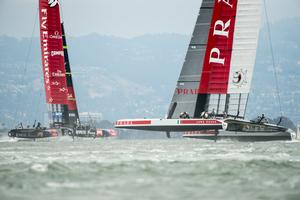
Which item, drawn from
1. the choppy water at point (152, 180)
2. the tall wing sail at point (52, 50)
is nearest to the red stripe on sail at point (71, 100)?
the tall wing sail at point (52, 50)

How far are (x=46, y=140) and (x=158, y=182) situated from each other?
251ft

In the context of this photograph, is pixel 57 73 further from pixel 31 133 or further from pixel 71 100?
pixel 71 100

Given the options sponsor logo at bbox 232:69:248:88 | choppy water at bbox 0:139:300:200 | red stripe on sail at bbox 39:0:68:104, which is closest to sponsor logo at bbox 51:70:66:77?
red stripe on sail at bbox 39:0:68:104

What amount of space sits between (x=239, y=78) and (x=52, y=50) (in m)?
42.8

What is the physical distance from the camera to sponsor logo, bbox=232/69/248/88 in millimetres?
69312

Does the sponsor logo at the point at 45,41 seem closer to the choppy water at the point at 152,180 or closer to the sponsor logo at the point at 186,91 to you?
the sponsor logo at the point at 186,91

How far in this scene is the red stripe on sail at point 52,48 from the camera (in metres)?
107

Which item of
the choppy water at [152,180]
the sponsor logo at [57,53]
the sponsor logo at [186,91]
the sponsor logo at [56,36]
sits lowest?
the choppy water at [152,180]

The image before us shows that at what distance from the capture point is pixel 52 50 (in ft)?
355

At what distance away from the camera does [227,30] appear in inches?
2719

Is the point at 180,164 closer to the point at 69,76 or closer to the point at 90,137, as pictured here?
the point at 69,76

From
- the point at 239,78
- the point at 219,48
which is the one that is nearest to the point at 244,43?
the point at 219,48

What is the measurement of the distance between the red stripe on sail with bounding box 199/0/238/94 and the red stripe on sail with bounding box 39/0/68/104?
133 feet

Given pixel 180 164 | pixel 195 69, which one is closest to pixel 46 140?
pixel 195 69
